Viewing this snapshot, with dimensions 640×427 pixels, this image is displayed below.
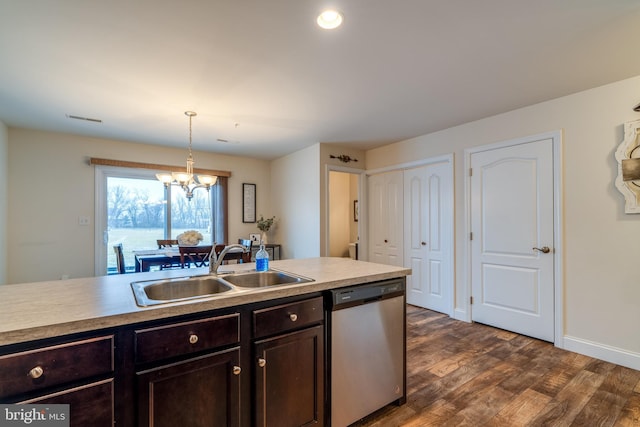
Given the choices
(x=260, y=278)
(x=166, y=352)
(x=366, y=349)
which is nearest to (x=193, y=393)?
(x=166, y=352)

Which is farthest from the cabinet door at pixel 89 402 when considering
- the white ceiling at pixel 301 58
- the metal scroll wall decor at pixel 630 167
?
the metal scroll wall decor at pixel 630 167

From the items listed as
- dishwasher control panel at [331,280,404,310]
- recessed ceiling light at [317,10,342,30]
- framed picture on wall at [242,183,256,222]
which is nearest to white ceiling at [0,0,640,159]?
recessed ceiling light at [317,10,342,30]

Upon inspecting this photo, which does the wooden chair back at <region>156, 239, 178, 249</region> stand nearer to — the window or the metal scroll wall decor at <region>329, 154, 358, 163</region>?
the window

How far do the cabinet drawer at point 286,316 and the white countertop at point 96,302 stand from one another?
0.07 meters

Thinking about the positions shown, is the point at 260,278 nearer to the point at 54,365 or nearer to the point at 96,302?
the point at 96,302

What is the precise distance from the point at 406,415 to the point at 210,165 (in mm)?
4622

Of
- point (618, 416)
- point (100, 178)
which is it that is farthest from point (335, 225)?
point (618, 416)

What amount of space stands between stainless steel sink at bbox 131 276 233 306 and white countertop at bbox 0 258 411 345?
3.8 inches

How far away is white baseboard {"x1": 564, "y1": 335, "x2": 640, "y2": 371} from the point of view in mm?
2418

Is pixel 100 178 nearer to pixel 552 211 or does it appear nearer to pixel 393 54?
pixel 393 54

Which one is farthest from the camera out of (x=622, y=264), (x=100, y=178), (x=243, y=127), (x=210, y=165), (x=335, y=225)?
(x=335, y=225)

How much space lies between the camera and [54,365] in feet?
3.29

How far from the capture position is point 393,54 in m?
2.12

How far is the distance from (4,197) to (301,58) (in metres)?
4.15
